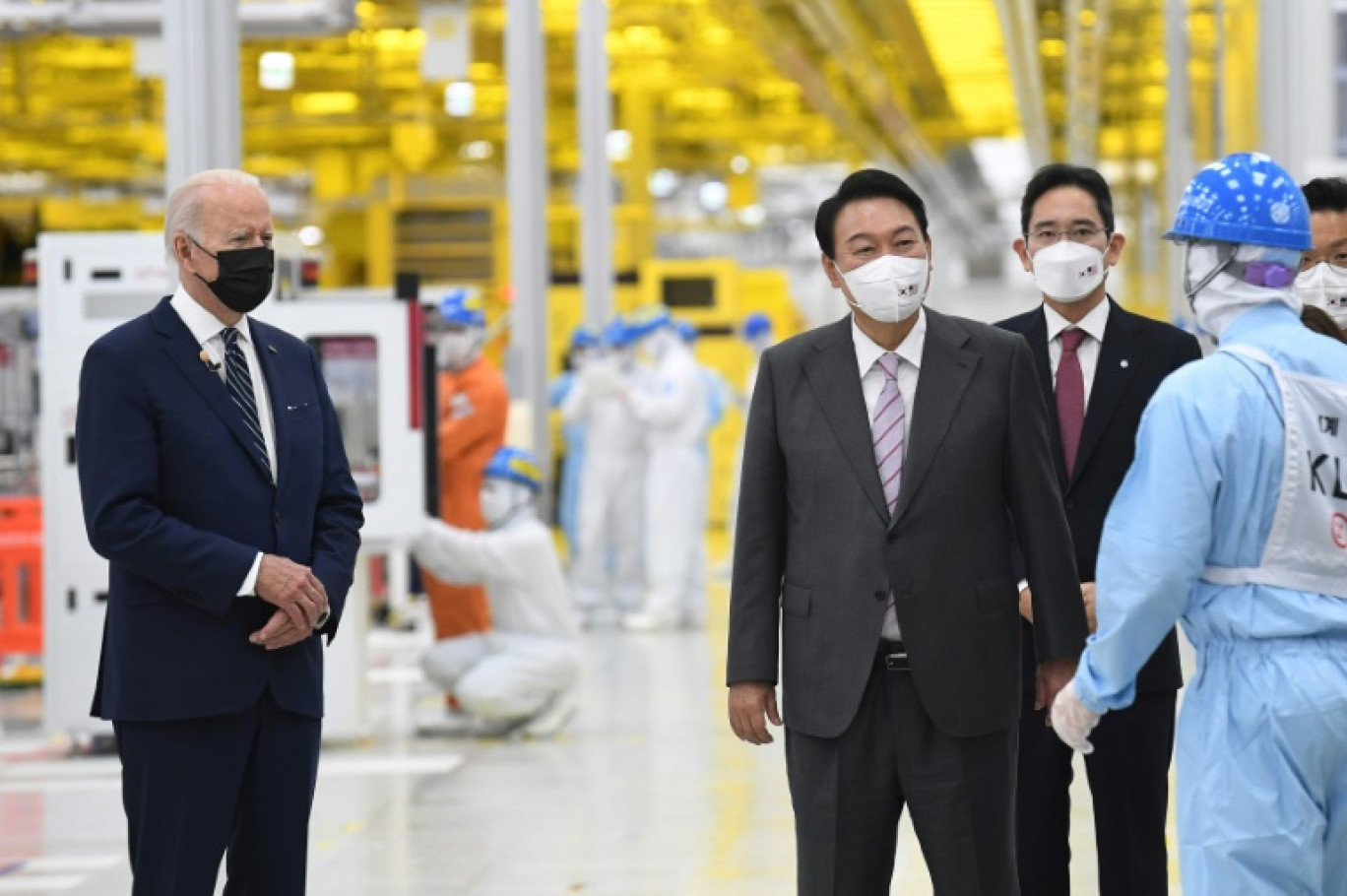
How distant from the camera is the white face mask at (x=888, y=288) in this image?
12.3 feet

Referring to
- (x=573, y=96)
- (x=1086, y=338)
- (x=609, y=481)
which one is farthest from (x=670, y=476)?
(x=573, y=96)

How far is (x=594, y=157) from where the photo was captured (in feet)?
52.6

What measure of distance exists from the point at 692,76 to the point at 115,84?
6462mm

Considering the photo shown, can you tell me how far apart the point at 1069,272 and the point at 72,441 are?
5087mm

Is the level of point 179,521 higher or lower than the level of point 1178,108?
lower

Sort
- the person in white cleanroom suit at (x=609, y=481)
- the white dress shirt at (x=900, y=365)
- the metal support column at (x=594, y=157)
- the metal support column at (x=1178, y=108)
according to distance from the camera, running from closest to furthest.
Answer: the white dress shirt at (x=900, y=365), the person in white cleanroom suit at (x=609, y=481), the metal support column at (x=594, y=157), the metal support column at (x=1178, y=108)

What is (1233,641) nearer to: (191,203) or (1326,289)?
(1326,289)

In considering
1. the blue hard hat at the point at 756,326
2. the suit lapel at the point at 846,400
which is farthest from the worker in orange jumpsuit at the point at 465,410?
the blue hard hat at the point at 756,326

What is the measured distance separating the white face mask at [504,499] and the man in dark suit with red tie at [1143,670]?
503 cm

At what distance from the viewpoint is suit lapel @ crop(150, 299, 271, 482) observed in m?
3.88

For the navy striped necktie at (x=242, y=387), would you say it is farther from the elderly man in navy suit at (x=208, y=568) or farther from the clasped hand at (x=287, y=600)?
the clasped hand at (x=287, y=600)

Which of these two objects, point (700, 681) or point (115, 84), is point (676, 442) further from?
point (115, 84)

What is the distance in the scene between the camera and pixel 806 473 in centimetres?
374

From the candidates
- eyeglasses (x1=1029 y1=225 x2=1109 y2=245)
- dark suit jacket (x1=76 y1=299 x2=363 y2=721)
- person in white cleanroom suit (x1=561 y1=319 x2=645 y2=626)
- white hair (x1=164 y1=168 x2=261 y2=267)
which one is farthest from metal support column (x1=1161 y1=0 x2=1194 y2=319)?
dark suit jacket (x1=76 y1=299 x2=363 y2=721)
